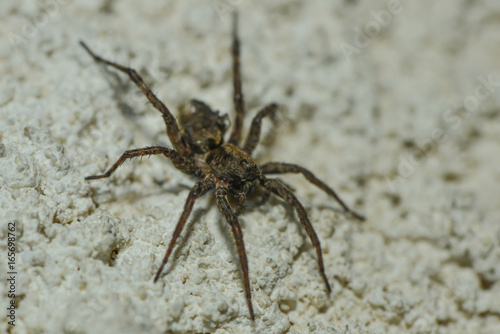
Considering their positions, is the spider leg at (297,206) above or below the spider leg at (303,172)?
below

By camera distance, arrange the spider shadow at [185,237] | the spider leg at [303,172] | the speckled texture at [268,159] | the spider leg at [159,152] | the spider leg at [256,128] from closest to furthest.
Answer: the speckled texture at [268,159] < the spider shadow at [185,237] < the spider leg at [159,152] < the spider leg at [303,172] < the spider leg at [256,128]

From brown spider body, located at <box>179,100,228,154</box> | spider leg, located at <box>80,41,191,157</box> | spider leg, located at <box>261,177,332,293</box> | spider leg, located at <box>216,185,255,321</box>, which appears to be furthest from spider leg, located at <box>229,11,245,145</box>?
spider leg, located at <box>216,185,255,321</box>

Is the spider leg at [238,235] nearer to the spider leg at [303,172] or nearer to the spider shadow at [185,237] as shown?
the spider shadow at [185,237]

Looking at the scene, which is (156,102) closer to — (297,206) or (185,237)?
(185,237)

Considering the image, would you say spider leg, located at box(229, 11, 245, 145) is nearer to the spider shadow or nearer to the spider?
the spider

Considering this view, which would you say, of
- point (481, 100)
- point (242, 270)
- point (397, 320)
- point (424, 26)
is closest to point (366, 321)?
point (397, 320)

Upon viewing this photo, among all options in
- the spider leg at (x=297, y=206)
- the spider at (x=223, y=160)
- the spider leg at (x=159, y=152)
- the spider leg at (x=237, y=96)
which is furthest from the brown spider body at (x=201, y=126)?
the spider leg at (x=297, y=206)

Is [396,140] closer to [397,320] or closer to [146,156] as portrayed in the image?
[397,320]

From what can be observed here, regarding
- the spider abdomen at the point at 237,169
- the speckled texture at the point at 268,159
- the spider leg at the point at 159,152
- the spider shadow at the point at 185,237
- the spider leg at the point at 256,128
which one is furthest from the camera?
the spider leg at the point at 256,128
